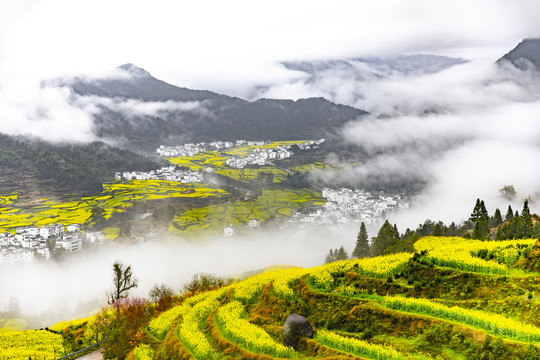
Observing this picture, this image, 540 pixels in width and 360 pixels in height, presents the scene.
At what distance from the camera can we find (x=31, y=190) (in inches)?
6417

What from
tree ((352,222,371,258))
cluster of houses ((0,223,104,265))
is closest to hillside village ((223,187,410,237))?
cluster of houses ((0,223,104,265))

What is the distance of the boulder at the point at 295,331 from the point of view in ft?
52.9

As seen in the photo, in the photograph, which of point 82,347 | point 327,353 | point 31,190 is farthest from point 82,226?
point 327,353

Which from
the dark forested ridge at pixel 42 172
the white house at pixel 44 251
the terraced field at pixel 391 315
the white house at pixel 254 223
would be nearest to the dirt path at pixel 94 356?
the terraced field at pixel 391 315

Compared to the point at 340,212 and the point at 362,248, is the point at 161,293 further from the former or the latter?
the point at 340,212

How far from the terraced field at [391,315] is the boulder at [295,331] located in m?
0.26

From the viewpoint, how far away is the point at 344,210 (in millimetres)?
169000

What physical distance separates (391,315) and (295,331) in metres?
4.18

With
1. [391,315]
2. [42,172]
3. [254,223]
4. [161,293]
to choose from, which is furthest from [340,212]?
[391,315]

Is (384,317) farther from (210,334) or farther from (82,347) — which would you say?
(82,347)

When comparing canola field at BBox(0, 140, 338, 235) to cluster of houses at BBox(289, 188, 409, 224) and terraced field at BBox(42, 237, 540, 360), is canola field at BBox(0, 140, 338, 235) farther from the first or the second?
terraced field at BBox(42, 237, 540, 360)

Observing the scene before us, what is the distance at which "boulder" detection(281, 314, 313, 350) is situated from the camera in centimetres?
1612

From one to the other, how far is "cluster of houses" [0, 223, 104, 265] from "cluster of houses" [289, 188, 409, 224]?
7778 centimetres

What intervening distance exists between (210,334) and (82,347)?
16898 mm
